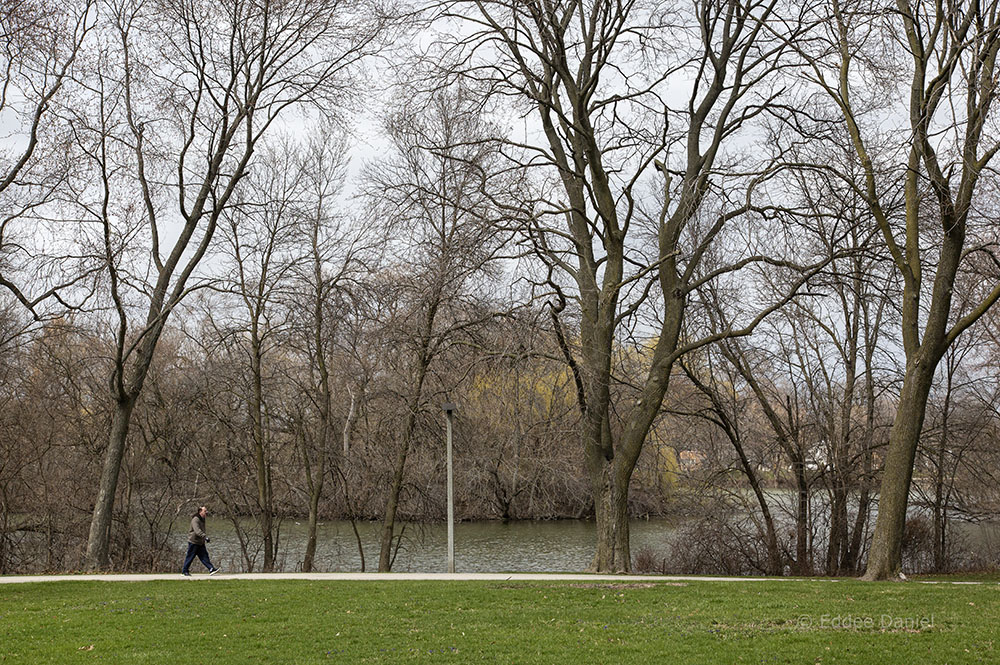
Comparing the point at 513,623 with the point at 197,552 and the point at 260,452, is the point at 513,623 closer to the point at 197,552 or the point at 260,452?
the point at 197,552

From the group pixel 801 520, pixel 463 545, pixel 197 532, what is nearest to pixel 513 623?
pixel 197 532

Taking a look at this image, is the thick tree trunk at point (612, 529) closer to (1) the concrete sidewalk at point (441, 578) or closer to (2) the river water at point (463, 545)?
(1) the concrete sidewalk at point (441, 578)

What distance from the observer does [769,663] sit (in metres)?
8.33

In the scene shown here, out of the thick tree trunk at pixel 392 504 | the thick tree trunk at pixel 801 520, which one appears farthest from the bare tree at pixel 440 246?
the thick tree trunk at pixel 801 520

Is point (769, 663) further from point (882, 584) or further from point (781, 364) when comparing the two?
point (781, 364)

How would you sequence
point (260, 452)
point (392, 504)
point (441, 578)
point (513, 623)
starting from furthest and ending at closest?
point (260, 452) → point (392, 504) → point (441, 578) → point (513, 623)

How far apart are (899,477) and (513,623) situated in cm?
803

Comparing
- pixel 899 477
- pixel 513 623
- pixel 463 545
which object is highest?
pixel 899 477

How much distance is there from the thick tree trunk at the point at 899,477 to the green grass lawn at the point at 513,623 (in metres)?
0.94

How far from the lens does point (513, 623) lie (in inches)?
423

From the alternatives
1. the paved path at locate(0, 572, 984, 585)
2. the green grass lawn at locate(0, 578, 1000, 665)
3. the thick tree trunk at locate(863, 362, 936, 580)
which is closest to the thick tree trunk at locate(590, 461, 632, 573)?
the paved path at locate(0, 572, 984, 585)

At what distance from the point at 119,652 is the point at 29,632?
6.57ft

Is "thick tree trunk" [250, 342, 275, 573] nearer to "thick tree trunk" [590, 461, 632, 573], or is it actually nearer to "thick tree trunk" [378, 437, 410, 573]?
"thick tree trunk" [378, 437, 410, 573]

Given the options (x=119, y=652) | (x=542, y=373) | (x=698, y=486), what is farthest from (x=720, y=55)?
(x=119, y=652)
